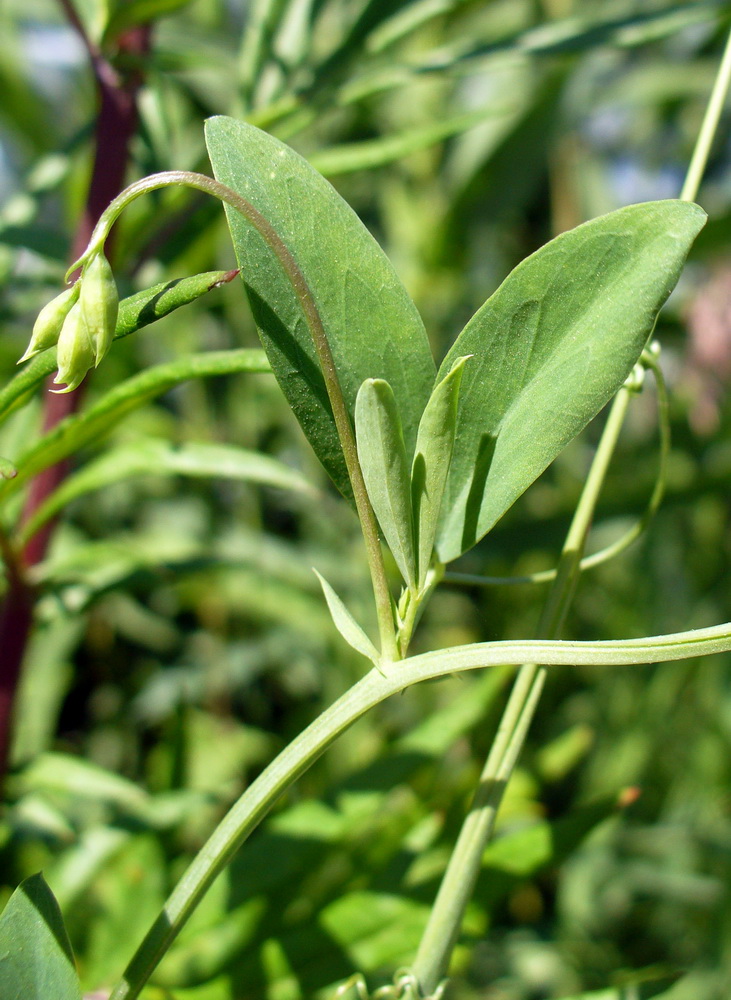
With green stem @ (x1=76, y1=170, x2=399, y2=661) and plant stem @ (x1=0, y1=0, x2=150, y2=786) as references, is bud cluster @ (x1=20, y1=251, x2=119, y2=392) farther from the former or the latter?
plant stem @ (x1=0, y1=0, x2=150, y2=786)

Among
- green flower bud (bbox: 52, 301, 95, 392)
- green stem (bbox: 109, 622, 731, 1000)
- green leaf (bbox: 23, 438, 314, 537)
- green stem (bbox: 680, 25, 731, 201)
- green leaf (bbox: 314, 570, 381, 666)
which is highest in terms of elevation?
green stem (bbox: 680, 25, 731, 201)

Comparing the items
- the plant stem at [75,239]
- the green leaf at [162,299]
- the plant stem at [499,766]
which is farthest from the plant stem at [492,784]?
the plant stem at [75,239]

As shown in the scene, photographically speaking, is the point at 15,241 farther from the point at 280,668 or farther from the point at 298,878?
the point at 280,668

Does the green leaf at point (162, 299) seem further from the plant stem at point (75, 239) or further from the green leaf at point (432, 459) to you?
the plant stem at point (75, 239)

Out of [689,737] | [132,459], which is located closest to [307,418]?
[132,459]

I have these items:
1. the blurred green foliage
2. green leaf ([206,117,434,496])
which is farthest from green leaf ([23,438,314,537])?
green leaf ([206,117,434,496])
